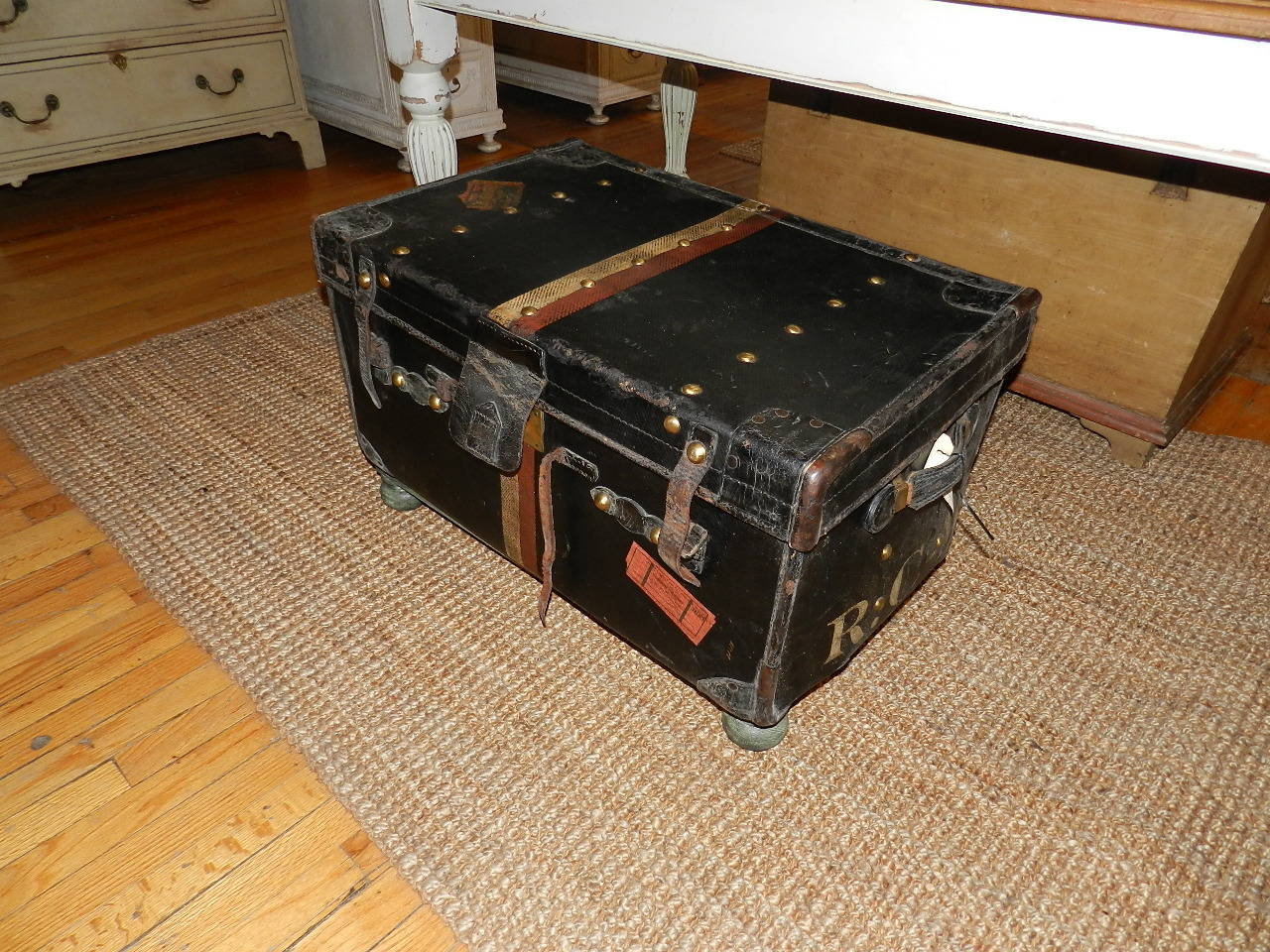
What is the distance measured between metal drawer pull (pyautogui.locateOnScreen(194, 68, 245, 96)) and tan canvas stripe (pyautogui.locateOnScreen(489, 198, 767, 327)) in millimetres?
1880

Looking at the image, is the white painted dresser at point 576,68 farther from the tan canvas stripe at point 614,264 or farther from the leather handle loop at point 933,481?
the leather handle loop at point 933,481

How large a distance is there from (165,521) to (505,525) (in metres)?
0.61

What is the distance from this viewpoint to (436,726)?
3.38 ft

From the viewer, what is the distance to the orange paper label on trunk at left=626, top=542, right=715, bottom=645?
0.90 m

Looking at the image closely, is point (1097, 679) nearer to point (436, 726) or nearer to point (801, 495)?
point (801, 495)

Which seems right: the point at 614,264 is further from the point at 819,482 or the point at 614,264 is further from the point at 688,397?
the point at 819,482

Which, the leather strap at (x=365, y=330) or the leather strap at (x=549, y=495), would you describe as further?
the leather strap at (x=365, y=330)

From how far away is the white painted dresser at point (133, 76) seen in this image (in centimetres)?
206

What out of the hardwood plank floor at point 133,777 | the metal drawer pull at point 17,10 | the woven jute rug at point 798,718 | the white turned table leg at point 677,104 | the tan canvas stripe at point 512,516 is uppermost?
the metal drawer pull at point 17,10

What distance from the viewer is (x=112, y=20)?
2.12m

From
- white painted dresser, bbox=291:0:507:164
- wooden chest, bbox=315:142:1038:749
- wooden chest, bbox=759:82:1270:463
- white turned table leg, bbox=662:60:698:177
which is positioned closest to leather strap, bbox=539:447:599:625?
wooden chest, bbox=315:142:1038:749

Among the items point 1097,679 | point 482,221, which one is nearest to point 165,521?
point 482,221

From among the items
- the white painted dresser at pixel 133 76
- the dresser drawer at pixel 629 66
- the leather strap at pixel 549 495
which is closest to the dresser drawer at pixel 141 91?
the white painted dresser at pixel 133 76

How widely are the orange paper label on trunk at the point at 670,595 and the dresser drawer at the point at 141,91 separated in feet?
6.91
